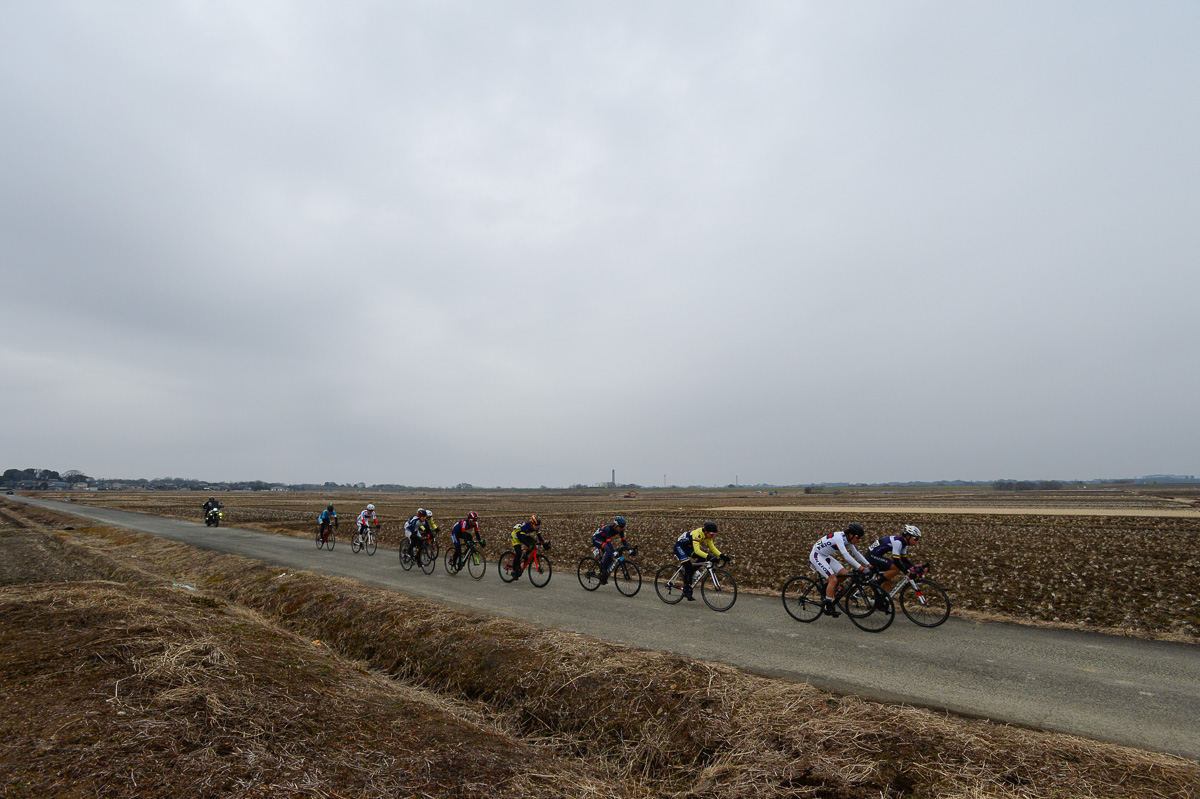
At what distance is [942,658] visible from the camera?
889cm

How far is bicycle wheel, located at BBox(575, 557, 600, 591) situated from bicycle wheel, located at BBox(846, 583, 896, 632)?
6.45 meters

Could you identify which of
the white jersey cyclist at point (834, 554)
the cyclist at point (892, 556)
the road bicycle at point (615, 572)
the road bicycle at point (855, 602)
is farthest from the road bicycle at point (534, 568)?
the cyclist at point (892, 556)

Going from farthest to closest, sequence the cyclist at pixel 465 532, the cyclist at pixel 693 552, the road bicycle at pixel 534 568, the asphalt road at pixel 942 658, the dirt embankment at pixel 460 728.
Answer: the cyclist at pixel 465 532 < the road bicycle at pixel 534 568 < the cyclist at pixel 693 552 < the asphalt road at pixel 942 658 < the dirt embankment at pixel 460 728

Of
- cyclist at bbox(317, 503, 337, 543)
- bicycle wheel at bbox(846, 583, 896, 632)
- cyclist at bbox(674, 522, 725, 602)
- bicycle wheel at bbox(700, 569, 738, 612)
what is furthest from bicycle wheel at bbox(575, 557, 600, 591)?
cyclist at bbox(317, 503, 337, 543)

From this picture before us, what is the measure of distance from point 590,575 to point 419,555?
23.4 feet

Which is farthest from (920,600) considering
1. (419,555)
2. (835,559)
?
(419,555)

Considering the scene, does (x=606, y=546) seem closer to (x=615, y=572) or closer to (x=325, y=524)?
(x=615, y=572)

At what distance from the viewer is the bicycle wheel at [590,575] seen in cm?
1502

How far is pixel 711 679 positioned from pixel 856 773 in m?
2.07

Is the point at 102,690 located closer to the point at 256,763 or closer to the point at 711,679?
the point at 256,763

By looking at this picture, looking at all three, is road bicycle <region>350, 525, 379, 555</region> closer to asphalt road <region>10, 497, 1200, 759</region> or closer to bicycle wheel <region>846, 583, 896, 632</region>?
asphalt road <region>10, 497, 1200, 759</region>

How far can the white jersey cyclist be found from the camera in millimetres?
11047

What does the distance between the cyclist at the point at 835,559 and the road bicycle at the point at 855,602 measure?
172 mm

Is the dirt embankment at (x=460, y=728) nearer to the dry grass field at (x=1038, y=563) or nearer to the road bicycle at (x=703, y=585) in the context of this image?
the road bicycle at (x=703, y=585)
